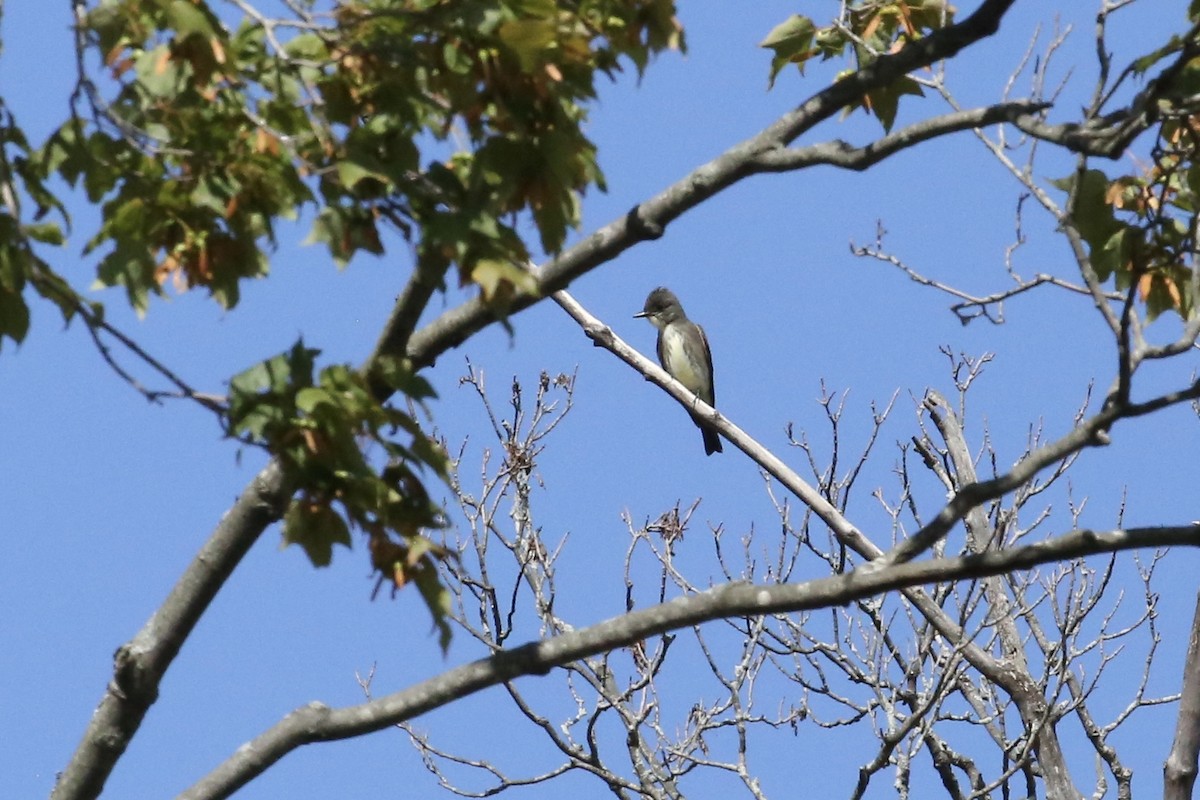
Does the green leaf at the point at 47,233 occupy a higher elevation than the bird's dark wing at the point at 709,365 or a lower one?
lower

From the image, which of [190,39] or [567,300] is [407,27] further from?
[567,300]

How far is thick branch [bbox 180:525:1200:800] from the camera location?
11.1 feet

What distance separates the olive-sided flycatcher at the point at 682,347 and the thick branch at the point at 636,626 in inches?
431

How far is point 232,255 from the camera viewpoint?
11.9ft

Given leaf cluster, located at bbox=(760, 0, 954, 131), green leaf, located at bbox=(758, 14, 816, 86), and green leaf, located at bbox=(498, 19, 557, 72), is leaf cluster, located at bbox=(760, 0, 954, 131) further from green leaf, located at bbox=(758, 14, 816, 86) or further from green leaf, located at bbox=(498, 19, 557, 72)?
green leaf, located at bbox=(498, 19, 557, 72)

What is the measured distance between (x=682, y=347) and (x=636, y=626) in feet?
37.2

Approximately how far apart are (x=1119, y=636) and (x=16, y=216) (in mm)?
6081

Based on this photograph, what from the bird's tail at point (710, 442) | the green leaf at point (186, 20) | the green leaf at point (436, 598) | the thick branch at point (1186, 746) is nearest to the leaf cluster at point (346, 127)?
Result: the green leaf at point (186, 20)

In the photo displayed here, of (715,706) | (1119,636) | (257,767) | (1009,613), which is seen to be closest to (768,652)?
(715,706)

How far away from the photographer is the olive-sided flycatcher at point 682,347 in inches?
580

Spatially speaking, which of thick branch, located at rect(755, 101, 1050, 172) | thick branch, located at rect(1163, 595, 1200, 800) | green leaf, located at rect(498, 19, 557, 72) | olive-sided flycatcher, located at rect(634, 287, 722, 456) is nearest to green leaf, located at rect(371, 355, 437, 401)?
green leaf, located at rect(498, 19, 557, 72)

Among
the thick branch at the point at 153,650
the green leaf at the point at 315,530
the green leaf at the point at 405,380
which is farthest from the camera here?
the thick branch at the point at 153,650

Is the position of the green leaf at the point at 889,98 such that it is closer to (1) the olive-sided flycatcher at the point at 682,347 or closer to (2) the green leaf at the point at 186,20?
(2) the green leaf at the point at 186,20

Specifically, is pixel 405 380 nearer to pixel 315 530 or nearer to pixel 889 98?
pixel 315 530
